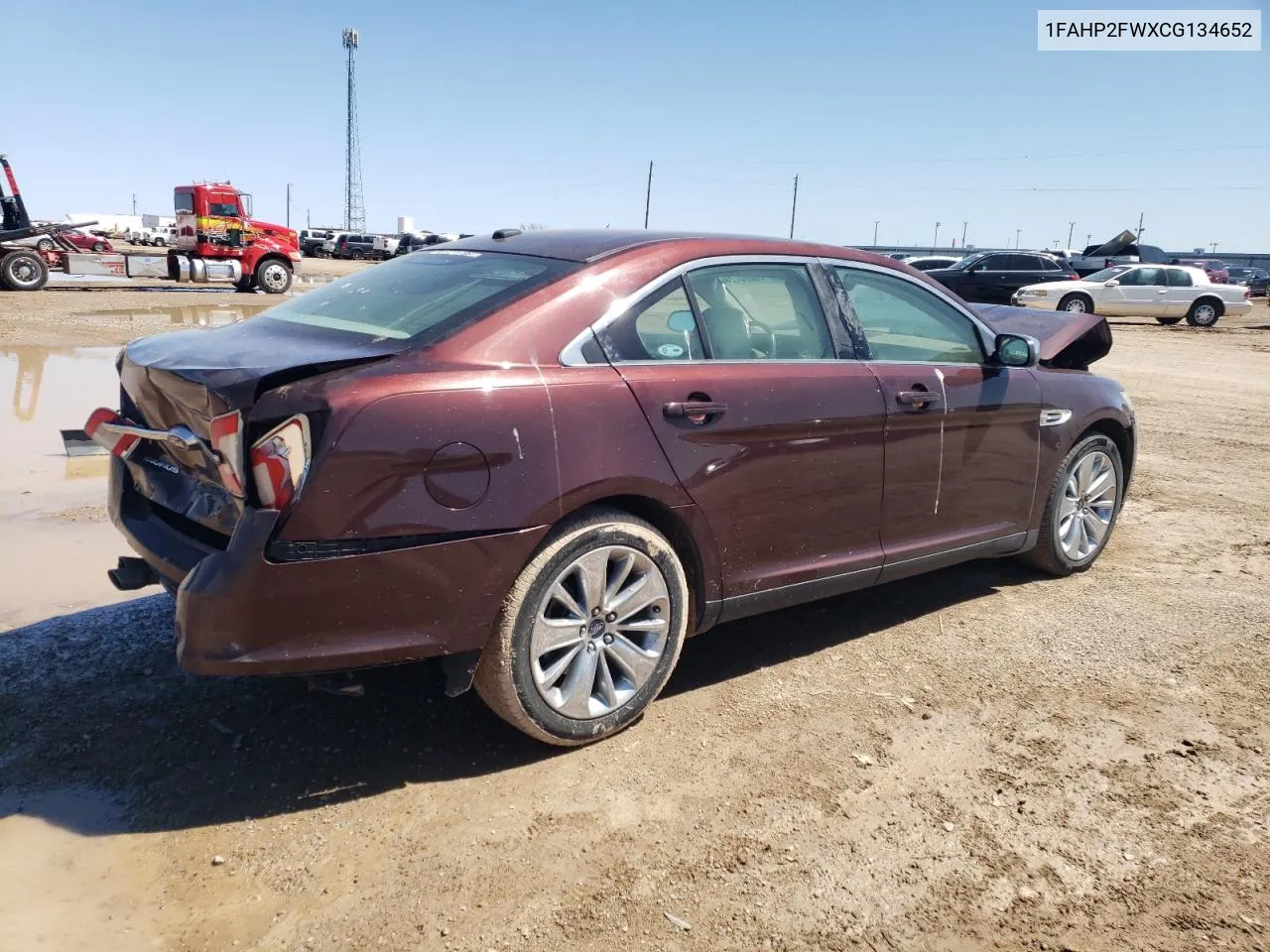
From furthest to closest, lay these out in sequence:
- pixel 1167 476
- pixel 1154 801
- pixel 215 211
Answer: pixel 215 211
pixel 1167 476
pixel 1154 801

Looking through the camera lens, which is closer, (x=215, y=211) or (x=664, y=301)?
(x=664, y=301)

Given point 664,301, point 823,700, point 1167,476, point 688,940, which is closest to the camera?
point 688,940

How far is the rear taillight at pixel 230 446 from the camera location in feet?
8.64

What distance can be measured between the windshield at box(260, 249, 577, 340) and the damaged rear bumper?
70cm

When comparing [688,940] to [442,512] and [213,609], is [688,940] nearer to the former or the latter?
[442,512]

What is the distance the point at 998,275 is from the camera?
26.4 m

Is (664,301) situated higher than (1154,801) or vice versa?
(664,301)

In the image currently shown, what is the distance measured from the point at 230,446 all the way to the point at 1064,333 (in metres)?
4.04

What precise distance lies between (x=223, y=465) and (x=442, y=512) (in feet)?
1.94

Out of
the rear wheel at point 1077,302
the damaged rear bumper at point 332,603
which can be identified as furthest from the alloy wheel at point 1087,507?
the rear wheel at point 1077,302

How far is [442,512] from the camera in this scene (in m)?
2.76

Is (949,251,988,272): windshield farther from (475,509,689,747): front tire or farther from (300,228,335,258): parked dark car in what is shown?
(300,228,335,258): parked dark car

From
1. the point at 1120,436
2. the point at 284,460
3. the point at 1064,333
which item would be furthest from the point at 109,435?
the point at 1120,436

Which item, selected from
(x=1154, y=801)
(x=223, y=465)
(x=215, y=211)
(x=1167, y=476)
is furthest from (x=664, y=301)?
(x=215, y=211)
